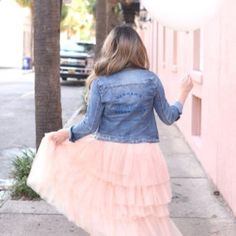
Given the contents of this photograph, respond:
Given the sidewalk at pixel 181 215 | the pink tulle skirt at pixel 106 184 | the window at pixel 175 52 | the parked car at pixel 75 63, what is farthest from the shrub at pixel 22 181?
the parked car at pixel 75 63

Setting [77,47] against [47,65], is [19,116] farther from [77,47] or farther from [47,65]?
[77,47]

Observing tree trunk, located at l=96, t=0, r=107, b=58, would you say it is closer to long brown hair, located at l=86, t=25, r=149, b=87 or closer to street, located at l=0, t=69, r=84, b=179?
street, located at l=0, t=69, r=84, b=179

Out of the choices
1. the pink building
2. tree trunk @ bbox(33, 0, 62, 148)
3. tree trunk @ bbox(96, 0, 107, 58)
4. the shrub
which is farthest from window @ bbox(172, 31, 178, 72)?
the shrub

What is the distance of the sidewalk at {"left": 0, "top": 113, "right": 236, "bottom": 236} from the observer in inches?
201

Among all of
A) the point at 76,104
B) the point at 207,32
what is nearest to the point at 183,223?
the point at 207,32

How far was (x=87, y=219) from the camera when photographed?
3873mm

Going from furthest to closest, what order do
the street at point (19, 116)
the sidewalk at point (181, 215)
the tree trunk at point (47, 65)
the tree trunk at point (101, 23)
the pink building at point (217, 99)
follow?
1. the tree trunk at point (101, 23)
2. the street at point (19, 116)
3. the tree trunk at point (47, 65)
4. the pink building at point (217, 99)
5. the sidewalk at point (181, 215)

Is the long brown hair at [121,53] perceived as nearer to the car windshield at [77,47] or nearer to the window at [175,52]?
the window at [175,52]

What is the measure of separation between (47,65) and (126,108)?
2722 millimetres

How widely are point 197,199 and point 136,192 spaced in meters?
2.54

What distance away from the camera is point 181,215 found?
5.57 metres

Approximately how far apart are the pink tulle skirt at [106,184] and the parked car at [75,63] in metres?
21.6

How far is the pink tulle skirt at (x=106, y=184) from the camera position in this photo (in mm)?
3756

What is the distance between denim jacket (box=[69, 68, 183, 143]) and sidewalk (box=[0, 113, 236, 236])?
5.08ft
